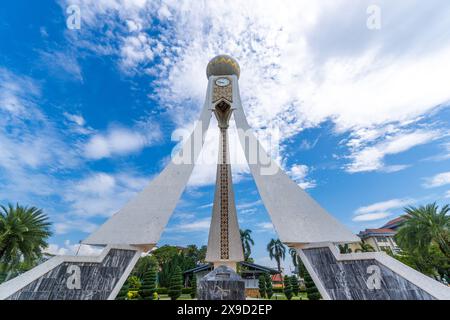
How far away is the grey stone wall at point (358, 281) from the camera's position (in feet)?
17.0

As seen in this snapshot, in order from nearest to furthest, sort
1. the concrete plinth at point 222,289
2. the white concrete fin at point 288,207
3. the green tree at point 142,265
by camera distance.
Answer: the concrete plinth at point 222,289 → the white concrete fin at point 288,207 → the green tree at point 142,265

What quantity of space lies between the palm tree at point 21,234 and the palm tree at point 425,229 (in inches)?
813

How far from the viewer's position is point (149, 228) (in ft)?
23.9

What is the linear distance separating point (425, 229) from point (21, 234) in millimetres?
21592

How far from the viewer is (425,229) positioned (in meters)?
13.0

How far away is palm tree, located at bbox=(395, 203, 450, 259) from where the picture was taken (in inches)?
494

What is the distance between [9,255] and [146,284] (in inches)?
283

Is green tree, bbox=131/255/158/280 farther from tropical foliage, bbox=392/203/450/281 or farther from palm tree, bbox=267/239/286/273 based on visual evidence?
tropical foliage, bbox=392/203/450/281

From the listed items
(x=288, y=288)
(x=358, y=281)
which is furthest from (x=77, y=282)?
(x=288, y=288)

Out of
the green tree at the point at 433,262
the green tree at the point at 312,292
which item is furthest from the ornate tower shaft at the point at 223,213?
the green tree at the point at 433,262

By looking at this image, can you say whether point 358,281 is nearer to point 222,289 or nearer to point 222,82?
point 222,289

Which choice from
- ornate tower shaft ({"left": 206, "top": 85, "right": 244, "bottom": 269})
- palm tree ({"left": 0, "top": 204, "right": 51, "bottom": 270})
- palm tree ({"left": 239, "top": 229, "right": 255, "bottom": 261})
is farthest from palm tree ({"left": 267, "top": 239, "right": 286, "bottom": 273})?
palm tree ({"left": 0, "top": 204, "right": 51, "bottom": 270})

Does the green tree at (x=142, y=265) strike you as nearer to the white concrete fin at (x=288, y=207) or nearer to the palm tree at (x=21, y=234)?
the palm tree at (x=21, y=234)

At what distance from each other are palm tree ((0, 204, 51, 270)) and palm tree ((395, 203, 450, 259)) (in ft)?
67.8
